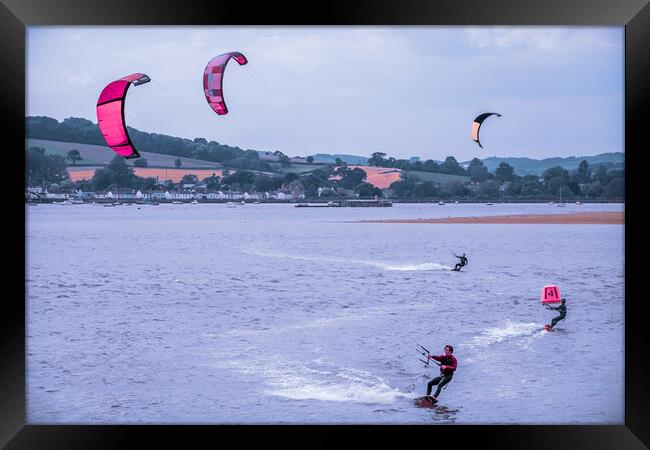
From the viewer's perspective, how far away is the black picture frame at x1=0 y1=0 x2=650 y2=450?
4.45 metres

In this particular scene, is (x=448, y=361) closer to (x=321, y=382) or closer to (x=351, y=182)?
(x=321, y=382)

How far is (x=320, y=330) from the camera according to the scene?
76.2ft

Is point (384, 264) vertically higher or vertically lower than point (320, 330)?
higher

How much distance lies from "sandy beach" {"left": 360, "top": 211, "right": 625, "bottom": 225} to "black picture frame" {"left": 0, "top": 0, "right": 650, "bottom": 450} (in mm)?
57966

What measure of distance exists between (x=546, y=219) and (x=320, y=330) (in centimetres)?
4414

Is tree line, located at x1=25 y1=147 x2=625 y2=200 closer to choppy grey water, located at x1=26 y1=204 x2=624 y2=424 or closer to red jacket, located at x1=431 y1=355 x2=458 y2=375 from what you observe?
choppy grey water, located at x1=26 y1=204 x2=624 y2=424

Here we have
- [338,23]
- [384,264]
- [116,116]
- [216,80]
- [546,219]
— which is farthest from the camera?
[546,219]

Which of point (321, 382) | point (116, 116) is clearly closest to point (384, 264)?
point (321, 382)

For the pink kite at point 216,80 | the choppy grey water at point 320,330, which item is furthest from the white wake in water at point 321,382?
the pink kite at point 216,80

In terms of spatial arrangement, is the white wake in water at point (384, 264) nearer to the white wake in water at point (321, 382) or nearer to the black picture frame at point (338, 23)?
the white wake in water at point (321, 382)

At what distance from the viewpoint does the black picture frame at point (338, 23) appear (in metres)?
4.45

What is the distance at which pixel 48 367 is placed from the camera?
19.1 metres

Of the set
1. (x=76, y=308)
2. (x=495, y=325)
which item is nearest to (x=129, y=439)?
(x=495, y=325)

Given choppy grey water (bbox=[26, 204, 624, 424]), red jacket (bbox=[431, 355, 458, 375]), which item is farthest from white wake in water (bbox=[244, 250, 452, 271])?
red jacket (bbox=[431, 355, 458, 375])
